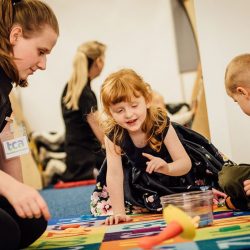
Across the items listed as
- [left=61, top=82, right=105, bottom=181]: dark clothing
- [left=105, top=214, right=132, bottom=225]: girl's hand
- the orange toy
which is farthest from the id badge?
[left=61, top=82, right=105, bottom=181]: dark clothing

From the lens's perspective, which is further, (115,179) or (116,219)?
(115,179)

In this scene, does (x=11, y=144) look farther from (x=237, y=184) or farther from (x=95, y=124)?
(x=95, y=124)

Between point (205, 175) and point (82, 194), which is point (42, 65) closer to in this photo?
point (205, 175)

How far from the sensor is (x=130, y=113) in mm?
1392

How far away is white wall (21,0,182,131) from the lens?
3.92m

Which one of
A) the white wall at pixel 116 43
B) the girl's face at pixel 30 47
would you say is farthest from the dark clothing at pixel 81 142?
the girl's face at pixel 30 47

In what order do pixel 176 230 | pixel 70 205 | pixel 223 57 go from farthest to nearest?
1. pixel 70 205
2. pixel 223 57
3. pixel 176 230

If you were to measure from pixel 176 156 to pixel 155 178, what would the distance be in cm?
14

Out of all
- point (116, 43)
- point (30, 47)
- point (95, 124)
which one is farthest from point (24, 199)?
point (116, 43)

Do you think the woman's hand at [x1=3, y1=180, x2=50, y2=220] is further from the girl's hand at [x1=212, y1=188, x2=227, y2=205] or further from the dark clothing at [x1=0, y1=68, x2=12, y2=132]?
the girl's hand at [x1=212, y1=188, x2=227, y2=205]

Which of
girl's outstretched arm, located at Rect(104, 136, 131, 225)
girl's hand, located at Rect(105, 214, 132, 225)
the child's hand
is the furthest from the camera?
girl's outstretched arm, located at Rect(104, 136, 131, 225)

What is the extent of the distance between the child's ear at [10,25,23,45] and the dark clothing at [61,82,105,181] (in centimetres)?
153

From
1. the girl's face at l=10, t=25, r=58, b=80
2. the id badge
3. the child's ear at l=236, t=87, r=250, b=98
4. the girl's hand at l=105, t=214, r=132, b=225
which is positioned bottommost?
the girl's hand at l=105, t=214, r=132, b=225

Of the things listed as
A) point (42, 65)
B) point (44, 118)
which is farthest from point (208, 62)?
point (44, 118)
